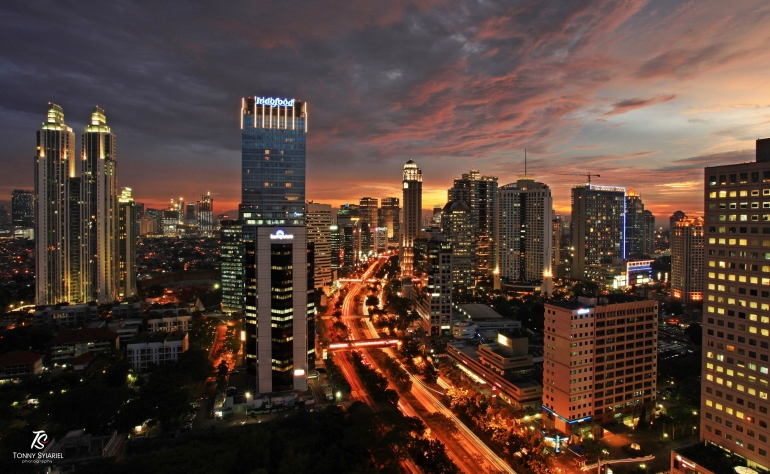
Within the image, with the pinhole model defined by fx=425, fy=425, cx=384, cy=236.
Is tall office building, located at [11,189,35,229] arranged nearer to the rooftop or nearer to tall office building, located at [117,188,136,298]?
tall office building, located at [117,188,136,298]

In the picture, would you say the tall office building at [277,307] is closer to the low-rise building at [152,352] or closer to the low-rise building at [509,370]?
the low-rise building at [152,352]

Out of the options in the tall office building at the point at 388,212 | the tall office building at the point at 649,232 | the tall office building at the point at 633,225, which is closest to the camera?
the tall office building at the point at 633,225

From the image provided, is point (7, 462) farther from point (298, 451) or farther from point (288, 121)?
point (288, 121)

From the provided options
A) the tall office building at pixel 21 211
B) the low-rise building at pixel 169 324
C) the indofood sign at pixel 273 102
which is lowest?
the low-rise building at pixel 169 324

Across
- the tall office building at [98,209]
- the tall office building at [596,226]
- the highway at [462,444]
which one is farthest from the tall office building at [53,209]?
the tall office building at [596,226]

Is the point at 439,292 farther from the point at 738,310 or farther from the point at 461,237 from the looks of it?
the point at 461,237

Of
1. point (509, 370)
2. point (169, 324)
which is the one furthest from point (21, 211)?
point (509, 370)

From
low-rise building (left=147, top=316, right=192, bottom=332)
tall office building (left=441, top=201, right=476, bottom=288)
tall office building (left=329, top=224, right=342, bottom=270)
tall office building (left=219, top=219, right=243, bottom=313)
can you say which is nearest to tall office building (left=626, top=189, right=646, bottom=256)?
tall office building (left=441, top=201, right=476, bottom=288)
